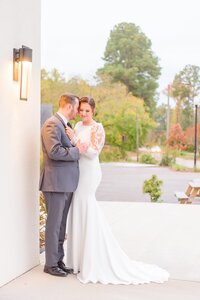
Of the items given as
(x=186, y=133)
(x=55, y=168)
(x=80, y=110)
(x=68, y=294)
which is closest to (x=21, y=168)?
(x=55, y=168)

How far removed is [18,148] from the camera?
3.88m

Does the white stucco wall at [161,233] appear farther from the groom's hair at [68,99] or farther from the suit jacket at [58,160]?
the groom's hair at [68,99]

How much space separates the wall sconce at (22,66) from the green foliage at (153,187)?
5.60 meters

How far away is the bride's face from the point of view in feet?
12.9

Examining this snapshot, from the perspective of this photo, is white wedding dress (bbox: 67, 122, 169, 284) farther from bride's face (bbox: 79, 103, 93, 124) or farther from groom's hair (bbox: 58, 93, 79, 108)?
groom's hair (bbox: 58, 93, 79, 108)

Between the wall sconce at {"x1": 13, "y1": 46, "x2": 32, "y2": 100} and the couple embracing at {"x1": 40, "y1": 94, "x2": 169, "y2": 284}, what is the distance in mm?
301

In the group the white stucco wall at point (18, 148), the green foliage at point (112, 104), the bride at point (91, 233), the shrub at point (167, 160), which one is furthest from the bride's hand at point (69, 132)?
the shrub at point (167, 160)

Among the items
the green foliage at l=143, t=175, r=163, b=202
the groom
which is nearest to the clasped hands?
the groom

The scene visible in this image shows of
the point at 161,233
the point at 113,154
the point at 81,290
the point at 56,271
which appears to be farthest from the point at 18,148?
the point at 113,154

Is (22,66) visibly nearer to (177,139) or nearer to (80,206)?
(80,206)

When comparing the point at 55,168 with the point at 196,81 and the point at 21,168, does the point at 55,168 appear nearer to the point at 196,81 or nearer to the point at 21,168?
the point at 21,168

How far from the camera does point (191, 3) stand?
858cm

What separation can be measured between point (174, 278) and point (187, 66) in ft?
17.8

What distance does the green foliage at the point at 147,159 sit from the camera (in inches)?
356
